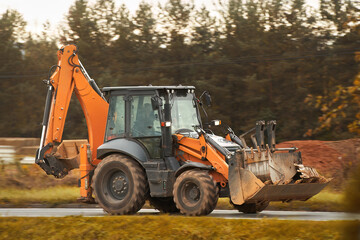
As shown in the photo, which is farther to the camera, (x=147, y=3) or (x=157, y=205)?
(x=147, y=3)

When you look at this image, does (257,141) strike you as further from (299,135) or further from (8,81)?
(8,81)

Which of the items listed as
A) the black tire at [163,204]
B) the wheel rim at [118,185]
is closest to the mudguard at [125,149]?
the wheel rim at [118,185]

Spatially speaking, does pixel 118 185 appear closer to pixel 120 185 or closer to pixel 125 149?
pixel 120 185

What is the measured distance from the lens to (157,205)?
50.7ft

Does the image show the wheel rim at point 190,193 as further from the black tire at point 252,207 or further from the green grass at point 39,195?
the green grass at point 39,195

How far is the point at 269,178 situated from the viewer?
45.6 feet

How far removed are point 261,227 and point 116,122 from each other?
17.1ft

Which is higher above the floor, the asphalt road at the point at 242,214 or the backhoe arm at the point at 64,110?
the backhoe arm at the point at 64,110

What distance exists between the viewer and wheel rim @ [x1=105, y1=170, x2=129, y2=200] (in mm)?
14445

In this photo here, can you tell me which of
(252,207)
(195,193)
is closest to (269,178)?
(252,207)

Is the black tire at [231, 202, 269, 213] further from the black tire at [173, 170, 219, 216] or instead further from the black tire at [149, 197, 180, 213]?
the black tire at [173, 170, 219, 216]

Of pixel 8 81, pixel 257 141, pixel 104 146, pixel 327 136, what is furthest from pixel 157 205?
pixel 8 81

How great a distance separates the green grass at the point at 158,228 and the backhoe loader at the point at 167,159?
181cm

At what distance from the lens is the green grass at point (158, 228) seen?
10516mm
